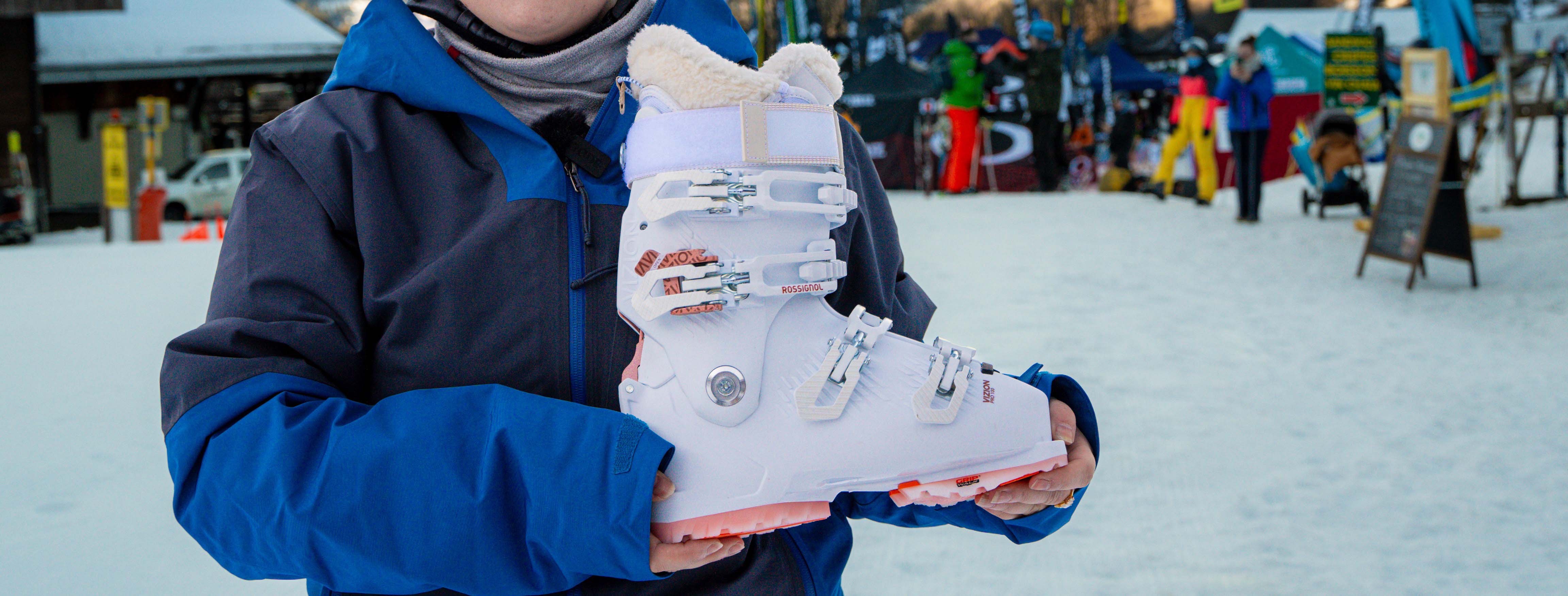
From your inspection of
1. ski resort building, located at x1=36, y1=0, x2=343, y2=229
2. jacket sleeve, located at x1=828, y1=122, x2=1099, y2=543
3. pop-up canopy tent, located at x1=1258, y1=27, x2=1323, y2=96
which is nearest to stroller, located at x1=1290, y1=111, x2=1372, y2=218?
pop-up canopy tent, located at x1=1258, y1=27, x2=1323, y2=96

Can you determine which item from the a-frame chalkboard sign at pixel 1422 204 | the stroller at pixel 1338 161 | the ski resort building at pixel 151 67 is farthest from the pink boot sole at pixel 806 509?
the ski resort building at pixel 151 67

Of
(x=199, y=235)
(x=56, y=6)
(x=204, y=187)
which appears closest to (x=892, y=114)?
(x=199, y=235)

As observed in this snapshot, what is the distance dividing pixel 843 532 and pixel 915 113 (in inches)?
493

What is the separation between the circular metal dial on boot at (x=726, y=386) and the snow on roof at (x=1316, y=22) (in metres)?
16.5

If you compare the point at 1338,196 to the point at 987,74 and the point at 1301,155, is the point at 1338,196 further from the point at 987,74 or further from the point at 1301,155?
the point at 987,74

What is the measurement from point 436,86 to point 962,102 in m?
11.1

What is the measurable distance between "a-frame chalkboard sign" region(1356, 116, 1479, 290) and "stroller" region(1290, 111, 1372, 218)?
2742mm

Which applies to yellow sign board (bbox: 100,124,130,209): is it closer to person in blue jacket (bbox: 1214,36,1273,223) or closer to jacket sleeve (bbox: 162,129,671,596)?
person in blue jacket (bbox: 1214,36,1273,223)

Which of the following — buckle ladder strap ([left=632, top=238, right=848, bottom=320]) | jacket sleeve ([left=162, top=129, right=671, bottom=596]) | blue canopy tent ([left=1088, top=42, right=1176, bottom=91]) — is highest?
blue canopy tent ([left=1088, top=42, right=1176, bottom=91])

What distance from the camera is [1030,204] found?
1000 centimetres

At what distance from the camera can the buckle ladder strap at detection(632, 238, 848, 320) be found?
30.2 inches

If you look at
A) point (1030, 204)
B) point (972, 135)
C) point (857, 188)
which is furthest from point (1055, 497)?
point (972, 135)

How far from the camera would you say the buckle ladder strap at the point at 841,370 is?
789 millimetres

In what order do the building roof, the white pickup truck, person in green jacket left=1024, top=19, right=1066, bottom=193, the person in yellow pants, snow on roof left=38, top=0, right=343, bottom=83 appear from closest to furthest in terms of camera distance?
the person in yellow pants
person in green jacket left=1024, top=19, right=1066, bottom=193
the building roof
the white pickup truck
snow on roof left=38, top=0, right=343, bottom=83
